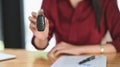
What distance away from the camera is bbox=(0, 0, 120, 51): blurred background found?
1847 millimetres

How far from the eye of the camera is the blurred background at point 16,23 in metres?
1.85

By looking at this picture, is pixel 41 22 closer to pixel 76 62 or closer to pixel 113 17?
pixel 76 62

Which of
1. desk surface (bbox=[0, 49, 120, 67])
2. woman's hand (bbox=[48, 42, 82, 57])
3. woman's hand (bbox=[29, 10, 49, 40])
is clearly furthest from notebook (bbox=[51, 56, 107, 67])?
woman's hand (bbox=[29, 10, 49, 40])

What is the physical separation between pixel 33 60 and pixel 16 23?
0.43 m

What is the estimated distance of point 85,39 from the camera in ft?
5.89

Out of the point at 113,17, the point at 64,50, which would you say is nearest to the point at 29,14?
the point at 64,50

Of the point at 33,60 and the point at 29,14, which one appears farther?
the point at 29,14

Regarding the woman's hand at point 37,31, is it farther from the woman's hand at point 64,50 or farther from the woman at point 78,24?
the woman's hand at point 64,50

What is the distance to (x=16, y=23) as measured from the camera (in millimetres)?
1885

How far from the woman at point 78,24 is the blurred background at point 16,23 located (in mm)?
51

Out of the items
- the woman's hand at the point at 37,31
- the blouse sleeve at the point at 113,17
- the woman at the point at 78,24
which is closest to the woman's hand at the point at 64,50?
the woman at the point at 78,24

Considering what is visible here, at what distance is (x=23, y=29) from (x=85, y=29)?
426mm

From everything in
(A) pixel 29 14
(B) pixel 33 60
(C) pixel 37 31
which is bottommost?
(B) pixel 33 60

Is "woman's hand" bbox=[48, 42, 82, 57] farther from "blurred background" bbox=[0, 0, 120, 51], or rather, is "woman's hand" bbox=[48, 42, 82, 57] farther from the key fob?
the key fob
